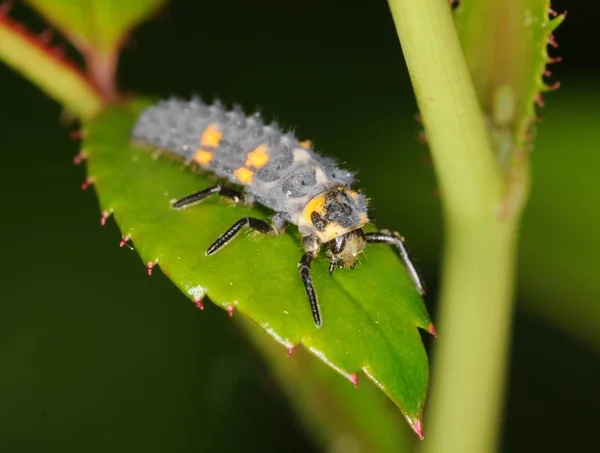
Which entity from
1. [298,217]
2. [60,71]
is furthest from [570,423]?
[60,71]

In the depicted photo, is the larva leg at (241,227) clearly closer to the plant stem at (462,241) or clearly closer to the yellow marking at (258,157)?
the yellow marking at (258,157)

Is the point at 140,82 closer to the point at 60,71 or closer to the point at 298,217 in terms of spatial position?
the point at 60,71

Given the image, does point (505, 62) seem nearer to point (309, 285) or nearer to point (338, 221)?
point (338, 221)

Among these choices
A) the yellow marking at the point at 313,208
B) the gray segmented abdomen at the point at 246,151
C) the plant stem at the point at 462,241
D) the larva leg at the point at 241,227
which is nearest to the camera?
the plant stem at the point at 462,241

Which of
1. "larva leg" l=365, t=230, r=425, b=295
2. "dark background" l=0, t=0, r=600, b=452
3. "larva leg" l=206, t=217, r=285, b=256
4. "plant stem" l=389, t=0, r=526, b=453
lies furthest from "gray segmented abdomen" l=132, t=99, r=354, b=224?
"dark background" l=0, t=0, r=600, b=452

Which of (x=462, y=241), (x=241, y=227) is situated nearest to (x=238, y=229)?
(x=241, y=227)

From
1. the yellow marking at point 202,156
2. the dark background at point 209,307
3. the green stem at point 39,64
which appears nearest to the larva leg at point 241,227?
the yellow marking at point 202,156

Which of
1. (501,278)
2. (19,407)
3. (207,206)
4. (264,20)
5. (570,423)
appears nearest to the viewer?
(501,278)
